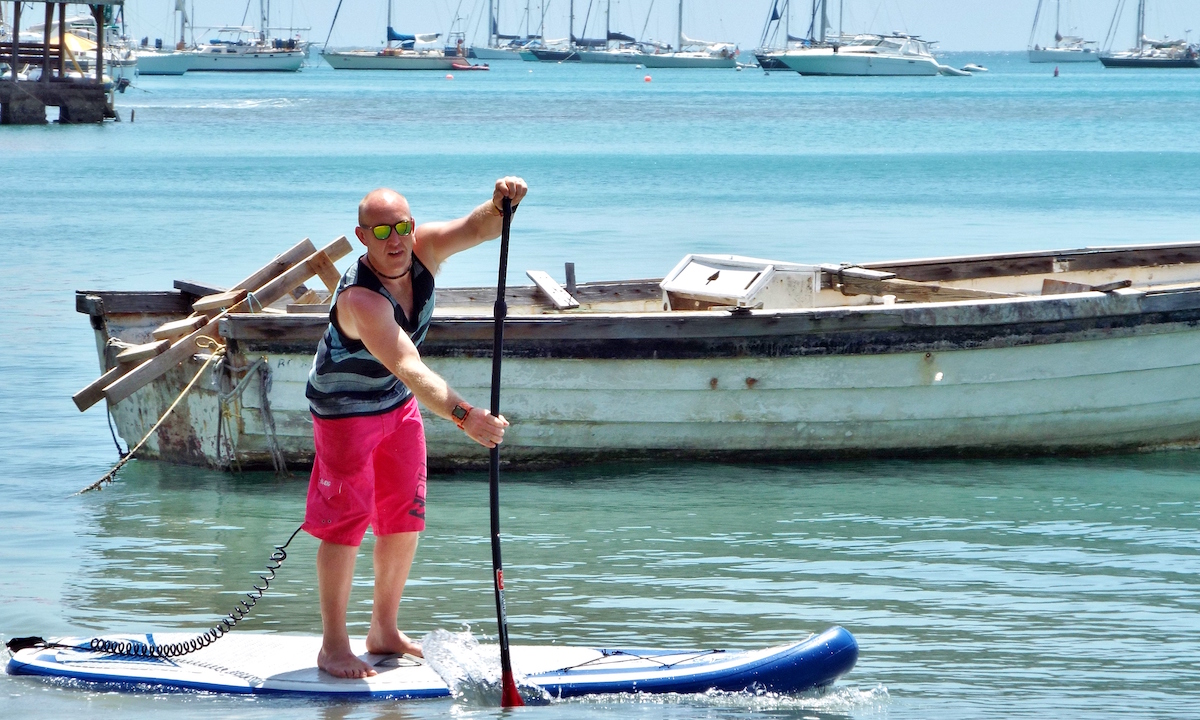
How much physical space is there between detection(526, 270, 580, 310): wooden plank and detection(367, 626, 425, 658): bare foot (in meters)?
4.01

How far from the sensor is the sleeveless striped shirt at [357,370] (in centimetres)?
461

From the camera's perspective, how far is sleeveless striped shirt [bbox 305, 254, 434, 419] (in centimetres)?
461

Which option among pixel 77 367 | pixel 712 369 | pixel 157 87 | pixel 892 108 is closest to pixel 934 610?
pixel 712 369

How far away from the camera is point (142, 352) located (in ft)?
27.0

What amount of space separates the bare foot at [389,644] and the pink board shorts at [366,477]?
50 cm

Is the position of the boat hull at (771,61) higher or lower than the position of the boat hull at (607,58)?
lower

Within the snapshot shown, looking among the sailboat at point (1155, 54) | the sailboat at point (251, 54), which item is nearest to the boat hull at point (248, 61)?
the sailboat at point (251, 54)

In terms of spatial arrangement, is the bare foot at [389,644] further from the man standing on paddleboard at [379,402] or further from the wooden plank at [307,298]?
the wooden plank at [307,298]

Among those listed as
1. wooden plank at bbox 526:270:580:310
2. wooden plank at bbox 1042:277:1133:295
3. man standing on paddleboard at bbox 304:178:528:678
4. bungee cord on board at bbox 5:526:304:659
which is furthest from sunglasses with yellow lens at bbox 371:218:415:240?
wooden plank at bbox 1042:277:1133:295

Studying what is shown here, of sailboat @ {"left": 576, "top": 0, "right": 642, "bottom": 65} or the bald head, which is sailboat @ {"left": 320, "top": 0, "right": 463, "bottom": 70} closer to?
sailboat @ {"left": 576, "top": 0, "right": 642, "bottom": 65}

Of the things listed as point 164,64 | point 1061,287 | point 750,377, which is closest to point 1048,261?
point 1061,287

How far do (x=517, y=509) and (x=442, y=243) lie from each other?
341cm

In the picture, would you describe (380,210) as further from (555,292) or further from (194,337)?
(555,292)

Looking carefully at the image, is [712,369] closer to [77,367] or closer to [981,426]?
[981,426]
